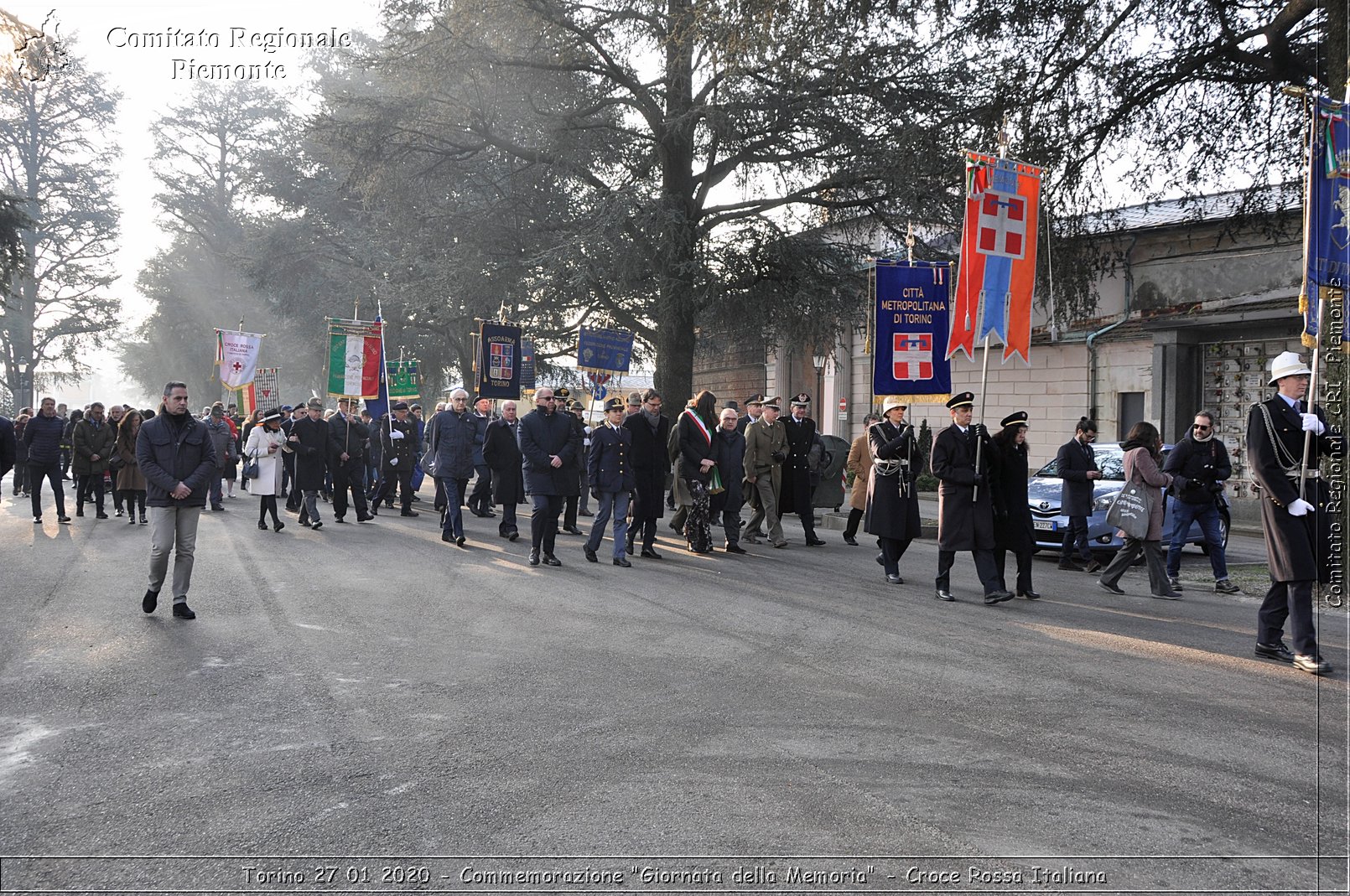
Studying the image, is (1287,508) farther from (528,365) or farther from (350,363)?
(528,365)

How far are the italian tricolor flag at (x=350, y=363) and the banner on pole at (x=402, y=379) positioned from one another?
7329 millimetres

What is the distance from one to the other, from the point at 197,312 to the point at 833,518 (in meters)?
48.6

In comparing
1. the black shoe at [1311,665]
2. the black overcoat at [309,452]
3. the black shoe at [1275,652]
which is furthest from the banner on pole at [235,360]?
the black shoe at [1311,665]

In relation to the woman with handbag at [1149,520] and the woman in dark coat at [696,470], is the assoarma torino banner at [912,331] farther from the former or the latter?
the woman with handbag at [1149,520]

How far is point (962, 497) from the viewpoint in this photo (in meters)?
10.1

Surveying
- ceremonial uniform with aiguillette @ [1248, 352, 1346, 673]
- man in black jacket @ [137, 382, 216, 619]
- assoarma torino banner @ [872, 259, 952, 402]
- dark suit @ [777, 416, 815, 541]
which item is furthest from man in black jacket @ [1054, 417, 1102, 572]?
man in black jacket @ [137, 382, 216, 619]

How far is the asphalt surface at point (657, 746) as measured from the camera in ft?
12.6

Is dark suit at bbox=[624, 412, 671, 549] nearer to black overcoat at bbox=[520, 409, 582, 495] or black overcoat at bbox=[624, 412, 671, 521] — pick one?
black overcoat at bbox=[624, 412, 671, 521]

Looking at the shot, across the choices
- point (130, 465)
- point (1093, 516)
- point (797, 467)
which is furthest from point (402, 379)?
point (1093, 516)

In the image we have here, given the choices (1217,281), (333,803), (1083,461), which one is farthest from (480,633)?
(1217,281)

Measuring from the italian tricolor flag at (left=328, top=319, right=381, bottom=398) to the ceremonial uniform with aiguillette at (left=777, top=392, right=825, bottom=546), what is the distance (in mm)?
11826

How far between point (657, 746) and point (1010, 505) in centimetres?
637

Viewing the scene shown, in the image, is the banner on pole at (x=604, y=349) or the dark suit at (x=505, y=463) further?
the banner on pole at (x=604, y=349)

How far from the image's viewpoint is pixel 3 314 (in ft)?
159
